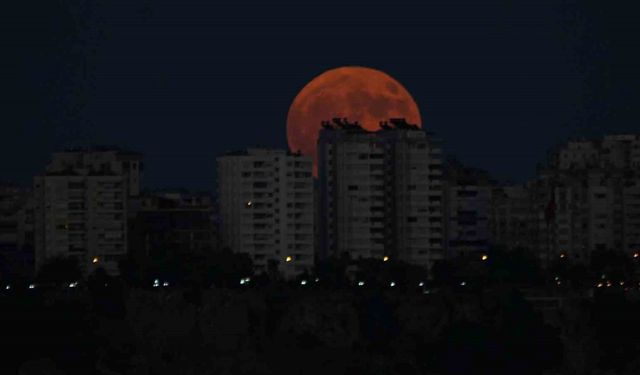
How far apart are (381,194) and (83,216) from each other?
17.7ft

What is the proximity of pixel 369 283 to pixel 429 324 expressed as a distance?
319cm

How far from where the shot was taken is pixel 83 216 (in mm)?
54500

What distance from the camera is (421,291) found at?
154 ft

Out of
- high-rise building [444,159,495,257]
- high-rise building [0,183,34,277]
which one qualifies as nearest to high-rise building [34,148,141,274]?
high-rise building [0,183,34,277]

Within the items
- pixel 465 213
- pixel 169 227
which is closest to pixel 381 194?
pixel 169 227

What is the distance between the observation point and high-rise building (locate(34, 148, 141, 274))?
53.7 meters

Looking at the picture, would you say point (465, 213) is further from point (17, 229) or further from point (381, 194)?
point (17, 229)

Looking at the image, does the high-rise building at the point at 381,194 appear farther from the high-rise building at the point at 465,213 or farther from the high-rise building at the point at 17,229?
the high-rise building at the point at 17,229

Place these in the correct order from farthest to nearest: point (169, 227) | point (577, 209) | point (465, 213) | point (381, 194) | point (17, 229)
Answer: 1. point (465, 213)
2. point (17, 229)
3. point (169, 227)
4. point (577, 209)
5. point (381, 194)

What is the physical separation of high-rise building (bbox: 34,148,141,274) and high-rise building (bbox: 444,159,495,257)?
6416mm

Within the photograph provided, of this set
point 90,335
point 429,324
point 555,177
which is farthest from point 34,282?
point 555,177

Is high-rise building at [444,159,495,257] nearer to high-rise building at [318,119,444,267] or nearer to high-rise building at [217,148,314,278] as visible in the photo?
high-rise building at [318,119,444,267]

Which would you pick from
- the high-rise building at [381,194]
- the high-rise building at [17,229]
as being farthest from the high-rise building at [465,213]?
the high-rise building at [17,229]

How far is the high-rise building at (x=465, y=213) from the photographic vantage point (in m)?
58.0
